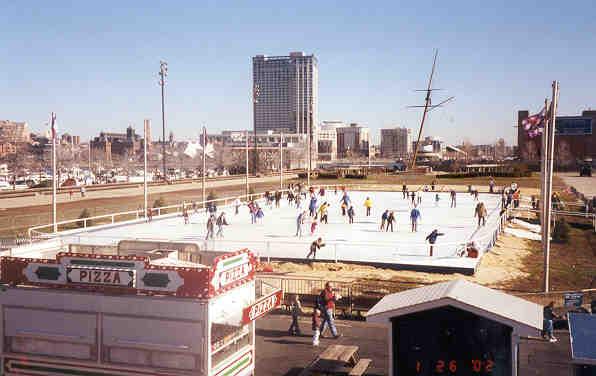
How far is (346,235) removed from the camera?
2941cm

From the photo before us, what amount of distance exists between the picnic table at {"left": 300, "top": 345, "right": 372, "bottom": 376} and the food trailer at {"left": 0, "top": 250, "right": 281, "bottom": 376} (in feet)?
7.05

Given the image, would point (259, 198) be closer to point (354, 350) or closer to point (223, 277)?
point (354, 350)

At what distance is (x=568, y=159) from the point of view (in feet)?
390

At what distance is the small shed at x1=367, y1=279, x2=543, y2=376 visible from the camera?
760cm

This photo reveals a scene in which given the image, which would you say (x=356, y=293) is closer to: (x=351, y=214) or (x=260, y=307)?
(x=260, y=307)

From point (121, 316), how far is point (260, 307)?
6.56 ft

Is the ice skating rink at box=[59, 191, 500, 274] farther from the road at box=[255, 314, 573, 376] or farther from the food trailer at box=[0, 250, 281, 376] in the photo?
the food trailer at box=[0, 250, 281, 376]

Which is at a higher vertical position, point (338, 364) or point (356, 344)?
point (338, 364)

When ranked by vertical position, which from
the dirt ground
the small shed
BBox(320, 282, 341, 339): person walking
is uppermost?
the small shed

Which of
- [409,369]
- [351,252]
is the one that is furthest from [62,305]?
[351,252]

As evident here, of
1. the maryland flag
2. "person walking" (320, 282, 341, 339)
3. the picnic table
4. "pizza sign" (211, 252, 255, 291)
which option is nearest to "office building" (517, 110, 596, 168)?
the maryland flag

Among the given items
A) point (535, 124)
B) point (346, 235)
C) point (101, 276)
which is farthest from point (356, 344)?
point (346, 235)

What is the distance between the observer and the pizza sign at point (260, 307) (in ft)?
28.1

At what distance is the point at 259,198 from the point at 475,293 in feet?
151
